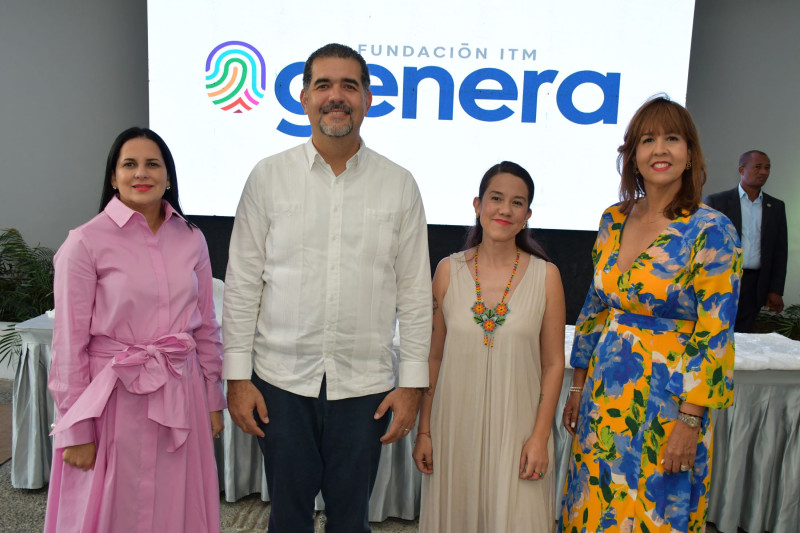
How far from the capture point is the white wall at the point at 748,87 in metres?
4.87

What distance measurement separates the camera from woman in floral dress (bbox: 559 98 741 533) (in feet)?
4.74

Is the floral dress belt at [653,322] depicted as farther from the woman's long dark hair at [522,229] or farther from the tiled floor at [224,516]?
the tiled floor at [224,516]

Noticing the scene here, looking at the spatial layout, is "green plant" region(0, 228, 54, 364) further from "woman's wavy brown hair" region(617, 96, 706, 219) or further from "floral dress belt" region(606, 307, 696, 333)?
"woman's wavy brown hair" region(617, 96, 706, 219)

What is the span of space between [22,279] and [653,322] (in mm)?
5014

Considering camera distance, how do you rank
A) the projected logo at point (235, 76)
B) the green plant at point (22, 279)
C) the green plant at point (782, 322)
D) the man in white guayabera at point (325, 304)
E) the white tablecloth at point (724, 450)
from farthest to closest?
the green plant at point (782, 322) < the green plant at point (22, 279) < the projected logo at point (235, 76) < the white tablecloth at point (724, 450) < the man in white guayabera at point (325, 304)

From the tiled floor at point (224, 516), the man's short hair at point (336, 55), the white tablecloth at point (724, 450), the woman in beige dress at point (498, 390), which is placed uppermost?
the man's short hair at point (336, 55)

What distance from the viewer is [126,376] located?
1.50 metres

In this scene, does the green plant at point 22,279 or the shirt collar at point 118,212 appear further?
the green plant at point 22,279

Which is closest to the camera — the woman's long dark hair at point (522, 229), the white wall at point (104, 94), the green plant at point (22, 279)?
the woman's long dark hair at point (522, 229)

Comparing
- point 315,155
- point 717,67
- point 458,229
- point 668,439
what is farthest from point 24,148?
point 717,67

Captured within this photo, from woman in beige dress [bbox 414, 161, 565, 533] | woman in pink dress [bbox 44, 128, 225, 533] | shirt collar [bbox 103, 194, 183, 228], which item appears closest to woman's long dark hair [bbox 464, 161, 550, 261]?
woman in beige dress [bbox 414, 161, 565, 533]

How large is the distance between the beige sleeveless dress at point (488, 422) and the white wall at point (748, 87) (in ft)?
13.8

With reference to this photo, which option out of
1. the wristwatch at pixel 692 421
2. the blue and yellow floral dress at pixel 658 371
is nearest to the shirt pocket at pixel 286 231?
the blue and yellow floral dress at pixel 658 371

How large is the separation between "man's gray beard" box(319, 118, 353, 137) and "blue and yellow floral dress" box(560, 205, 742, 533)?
0.81 metres
